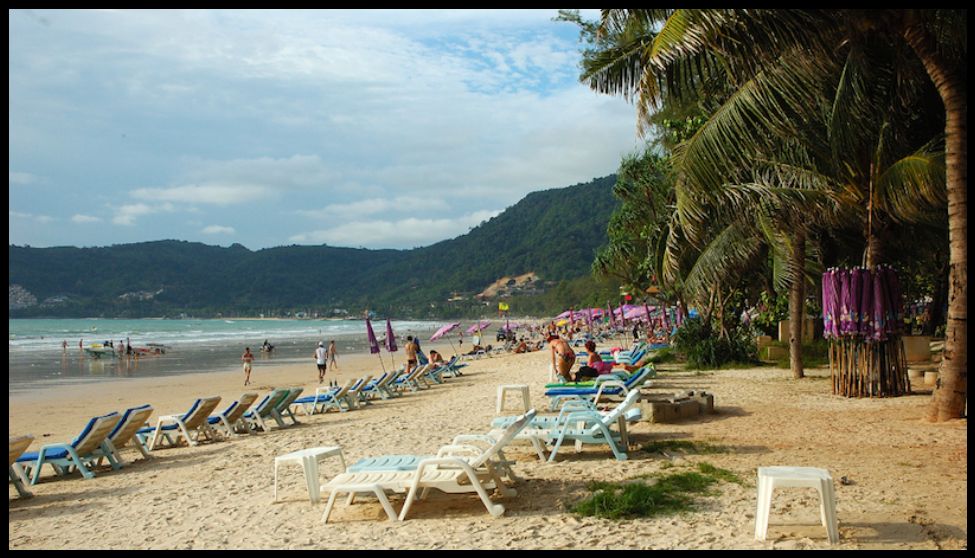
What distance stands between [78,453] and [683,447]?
20.0 ft

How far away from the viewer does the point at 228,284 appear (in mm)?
141500

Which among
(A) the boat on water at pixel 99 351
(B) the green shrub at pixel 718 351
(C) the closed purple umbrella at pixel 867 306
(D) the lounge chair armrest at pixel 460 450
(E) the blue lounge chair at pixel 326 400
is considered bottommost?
(A) the boat on water at pixel 99 351

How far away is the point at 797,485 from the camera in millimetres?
4680

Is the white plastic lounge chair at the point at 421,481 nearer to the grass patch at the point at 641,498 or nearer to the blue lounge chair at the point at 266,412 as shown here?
the grass patch at the point at 641,498

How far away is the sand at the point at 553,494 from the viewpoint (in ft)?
16.2

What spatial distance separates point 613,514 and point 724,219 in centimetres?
1181

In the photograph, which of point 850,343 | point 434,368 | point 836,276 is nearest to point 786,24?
point 836,276

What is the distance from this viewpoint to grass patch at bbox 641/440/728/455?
296 inches

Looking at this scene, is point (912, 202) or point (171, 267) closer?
point (912, 202)

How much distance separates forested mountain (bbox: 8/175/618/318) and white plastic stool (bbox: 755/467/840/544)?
3558 inches

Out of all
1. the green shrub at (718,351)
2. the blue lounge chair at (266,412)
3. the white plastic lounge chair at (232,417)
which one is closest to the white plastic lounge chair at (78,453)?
the white plastic lounge chair at (232,417)

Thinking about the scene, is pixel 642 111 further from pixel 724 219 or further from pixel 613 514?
pixel 724 219

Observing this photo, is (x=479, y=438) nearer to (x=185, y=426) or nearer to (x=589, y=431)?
(x=589, y=431)

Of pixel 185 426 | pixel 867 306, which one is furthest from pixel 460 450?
pixel 867 306
